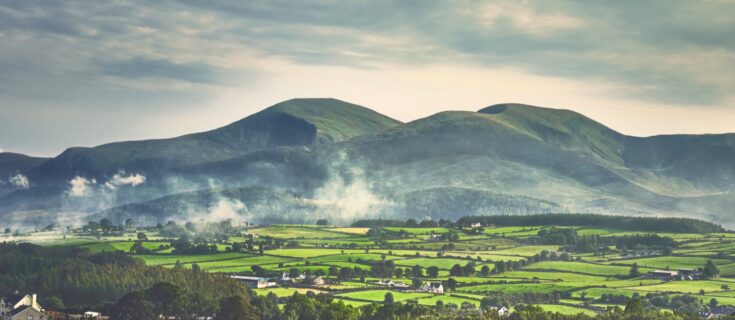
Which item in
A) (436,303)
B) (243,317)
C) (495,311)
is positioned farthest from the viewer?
(436,303)

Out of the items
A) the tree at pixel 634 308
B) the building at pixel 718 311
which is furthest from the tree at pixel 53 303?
the building at pixel 718 311

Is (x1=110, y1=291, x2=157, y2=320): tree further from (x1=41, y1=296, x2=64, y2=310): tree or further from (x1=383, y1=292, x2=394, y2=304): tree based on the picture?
(x1=383, y1=292, x2=394, y2=304): tree

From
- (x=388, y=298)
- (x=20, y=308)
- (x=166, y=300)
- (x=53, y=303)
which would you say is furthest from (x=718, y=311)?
(x=20, y=308)

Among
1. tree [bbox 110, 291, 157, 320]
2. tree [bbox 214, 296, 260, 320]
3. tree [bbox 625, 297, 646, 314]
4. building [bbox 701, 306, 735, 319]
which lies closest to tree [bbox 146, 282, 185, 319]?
tree [bbox 110, 291, 157, 320]

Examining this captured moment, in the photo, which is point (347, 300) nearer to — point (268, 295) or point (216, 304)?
point (268, 295)

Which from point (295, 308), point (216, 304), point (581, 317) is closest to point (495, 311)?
point (581, 317)

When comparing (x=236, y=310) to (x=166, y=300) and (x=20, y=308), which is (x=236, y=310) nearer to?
(x=166, y=300)

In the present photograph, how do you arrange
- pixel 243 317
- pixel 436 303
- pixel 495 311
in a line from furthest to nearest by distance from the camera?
pixel 436 303 < pixel 495 311 < pixel 243 317
